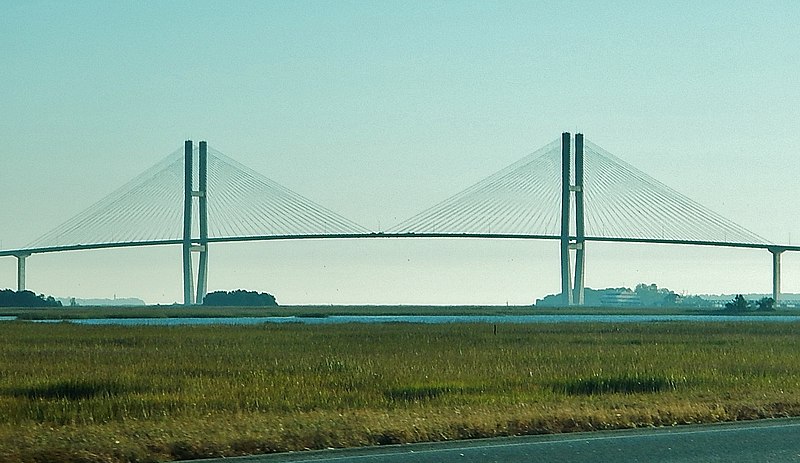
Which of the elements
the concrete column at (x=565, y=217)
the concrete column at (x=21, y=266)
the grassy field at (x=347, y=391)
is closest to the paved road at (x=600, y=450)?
the grassy field at (x=347, y=391)

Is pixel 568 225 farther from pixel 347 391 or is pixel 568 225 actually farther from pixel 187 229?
pixel 347 391

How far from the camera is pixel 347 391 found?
78.3ft

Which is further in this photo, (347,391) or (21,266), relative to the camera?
(21,266)

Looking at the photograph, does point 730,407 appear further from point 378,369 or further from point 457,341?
point 457,341

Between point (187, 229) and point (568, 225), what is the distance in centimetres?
2861

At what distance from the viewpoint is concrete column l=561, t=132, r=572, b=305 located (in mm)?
99750

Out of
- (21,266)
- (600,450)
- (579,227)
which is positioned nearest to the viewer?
(600,450)

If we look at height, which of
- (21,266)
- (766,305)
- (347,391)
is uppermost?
(21,266)

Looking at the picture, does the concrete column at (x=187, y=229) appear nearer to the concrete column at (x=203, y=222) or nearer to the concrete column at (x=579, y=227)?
the concrete column at (x=203, y=222)

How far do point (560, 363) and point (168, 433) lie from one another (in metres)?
18.4

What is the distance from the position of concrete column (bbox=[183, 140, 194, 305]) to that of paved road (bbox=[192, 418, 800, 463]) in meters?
88.1

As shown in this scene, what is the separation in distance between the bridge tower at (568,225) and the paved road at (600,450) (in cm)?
8423

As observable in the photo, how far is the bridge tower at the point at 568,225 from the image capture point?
99.9 meters

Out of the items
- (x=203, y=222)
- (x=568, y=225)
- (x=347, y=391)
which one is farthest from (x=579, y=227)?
(x=347, y=391)
